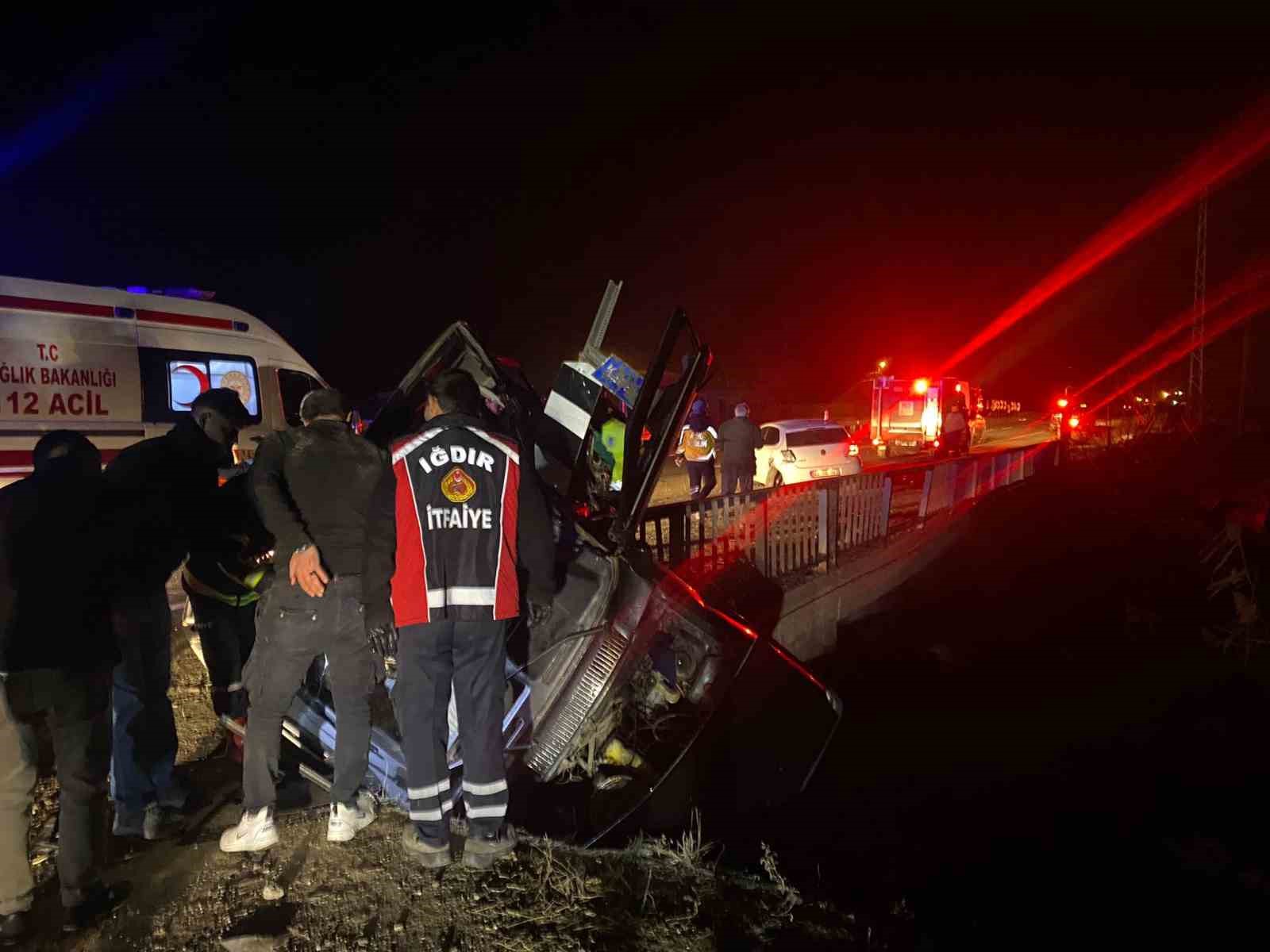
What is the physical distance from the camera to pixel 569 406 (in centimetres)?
367

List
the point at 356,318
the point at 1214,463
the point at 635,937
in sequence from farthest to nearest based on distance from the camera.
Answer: the point at 356,318
the point at 1214,463
the point at 635,937

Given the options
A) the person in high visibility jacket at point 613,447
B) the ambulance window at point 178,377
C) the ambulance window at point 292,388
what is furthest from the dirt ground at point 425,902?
the ambulance window at point 292,388

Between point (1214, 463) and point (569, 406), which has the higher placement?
point (569, 406)

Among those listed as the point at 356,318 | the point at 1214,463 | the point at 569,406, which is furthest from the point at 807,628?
the point at 356,318

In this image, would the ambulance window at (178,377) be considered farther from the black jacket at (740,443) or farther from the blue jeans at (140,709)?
the black jacket at (740,443)

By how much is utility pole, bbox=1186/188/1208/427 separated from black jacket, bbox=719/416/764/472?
16.2m

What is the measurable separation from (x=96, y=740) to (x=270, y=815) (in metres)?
0.74

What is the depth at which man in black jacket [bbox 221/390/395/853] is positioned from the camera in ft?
9.90

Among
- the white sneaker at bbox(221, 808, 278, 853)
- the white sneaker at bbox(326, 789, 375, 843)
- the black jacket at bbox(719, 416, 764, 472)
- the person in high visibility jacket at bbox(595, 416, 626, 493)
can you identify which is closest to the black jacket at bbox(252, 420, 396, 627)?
the white sneaker at bbox(326, 789, 375, 843)

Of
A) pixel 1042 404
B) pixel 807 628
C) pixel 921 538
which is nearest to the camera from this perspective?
pixel 807 628

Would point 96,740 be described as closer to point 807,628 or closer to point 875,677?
point 807,628

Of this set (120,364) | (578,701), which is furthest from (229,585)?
(120,364)

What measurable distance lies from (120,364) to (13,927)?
220 inches

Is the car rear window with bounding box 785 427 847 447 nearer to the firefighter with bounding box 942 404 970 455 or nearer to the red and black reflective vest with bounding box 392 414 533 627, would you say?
the firefighter with bounding box 942 404 970 455
